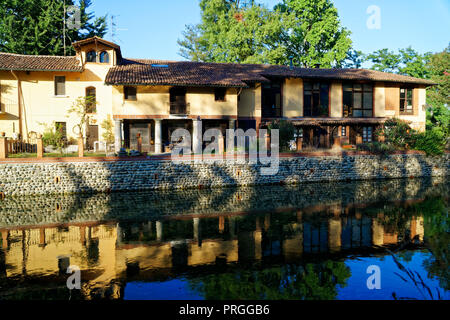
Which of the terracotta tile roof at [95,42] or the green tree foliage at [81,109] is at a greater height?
the terracotta tile roof at [95,42]

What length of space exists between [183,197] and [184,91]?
8742 millimetres

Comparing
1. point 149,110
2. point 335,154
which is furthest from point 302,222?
point 149,110

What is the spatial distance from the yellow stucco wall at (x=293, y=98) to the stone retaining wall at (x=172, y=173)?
20.9 feet

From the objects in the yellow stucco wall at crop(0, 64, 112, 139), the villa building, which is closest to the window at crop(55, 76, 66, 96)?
the villa building

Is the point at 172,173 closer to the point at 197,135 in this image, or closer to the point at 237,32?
the point at 197,135

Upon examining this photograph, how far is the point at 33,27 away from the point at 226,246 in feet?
98.5

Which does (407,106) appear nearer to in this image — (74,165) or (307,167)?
(307,167)

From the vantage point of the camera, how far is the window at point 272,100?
26.6 meters

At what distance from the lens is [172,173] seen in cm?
1909

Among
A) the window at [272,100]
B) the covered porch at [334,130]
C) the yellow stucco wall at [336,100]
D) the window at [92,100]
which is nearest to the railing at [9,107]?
the window at [92,100]

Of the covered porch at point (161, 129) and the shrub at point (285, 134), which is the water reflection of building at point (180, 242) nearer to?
the shrub at point (285, 134)

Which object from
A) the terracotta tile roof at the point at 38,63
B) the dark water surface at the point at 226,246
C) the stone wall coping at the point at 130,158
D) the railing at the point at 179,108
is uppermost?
the terracotta tile roof at the point at 38,63

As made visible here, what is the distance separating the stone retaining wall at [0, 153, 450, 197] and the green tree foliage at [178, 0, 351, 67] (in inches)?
599

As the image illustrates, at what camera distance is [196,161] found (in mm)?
19359
